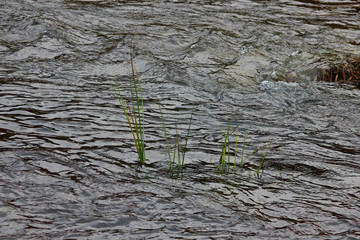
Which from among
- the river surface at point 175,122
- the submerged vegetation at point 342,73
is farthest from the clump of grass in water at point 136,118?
the submerged vegetation at point 342,73

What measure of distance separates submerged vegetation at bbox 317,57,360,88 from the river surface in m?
0.21

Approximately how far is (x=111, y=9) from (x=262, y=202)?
7.52m

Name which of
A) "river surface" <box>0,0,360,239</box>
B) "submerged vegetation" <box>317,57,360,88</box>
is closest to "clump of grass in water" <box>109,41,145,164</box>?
"river surface" <box>0,0,360,239</box>

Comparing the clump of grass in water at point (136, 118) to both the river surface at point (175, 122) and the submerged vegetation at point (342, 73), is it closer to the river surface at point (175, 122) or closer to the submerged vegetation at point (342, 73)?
the river surface at point (175, 122)

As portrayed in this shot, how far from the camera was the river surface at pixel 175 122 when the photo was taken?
340 cm

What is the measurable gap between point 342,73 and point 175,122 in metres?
3.52

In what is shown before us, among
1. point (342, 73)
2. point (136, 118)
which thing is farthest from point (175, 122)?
point (342, 73)

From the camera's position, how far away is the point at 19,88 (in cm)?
603

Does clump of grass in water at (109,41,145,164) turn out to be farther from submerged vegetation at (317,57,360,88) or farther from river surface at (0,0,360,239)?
submerged vegetation at (317,57,360,88)

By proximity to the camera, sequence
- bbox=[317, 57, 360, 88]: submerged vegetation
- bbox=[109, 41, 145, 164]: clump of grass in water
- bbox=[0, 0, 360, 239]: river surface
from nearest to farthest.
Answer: bbox=[0, 0, 360, 239]: river surface, bbox=[109, 41, 145, 164]: clump of grass in water, bbox=[317, 57, 360, 88]: submerged vegetation

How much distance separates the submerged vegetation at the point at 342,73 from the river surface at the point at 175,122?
0.68ft

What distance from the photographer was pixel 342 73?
7.36m

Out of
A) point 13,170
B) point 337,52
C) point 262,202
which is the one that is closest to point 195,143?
point 262,202

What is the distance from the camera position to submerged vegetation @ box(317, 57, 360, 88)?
7273mm
